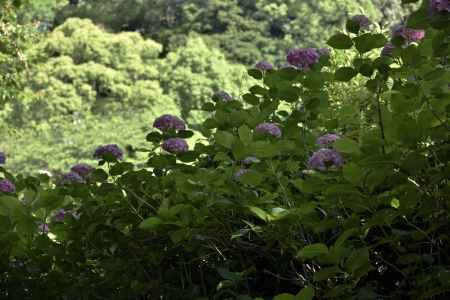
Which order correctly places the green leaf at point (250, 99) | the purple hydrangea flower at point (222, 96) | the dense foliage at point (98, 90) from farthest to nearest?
the dense foliage at point (98, 90), the purple hydrangea flower at point (222, 96), the green leaf at point (250, 99)

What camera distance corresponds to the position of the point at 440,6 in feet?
3.75

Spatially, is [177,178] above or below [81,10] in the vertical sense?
above

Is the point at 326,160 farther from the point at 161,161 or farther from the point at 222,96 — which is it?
the point at 222,96

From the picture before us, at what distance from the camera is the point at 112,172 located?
1.74m

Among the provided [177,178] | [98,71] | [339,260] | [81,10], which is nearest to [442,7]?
[339,260]

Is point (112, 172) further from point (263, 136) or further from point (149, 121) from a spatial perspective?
point (149, 121)

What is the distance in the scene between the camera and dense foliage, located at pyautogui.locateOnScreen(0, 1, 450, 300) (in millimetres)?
1128

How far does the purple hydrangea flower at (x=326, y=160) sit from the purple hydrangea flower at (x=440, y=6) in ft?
0.99

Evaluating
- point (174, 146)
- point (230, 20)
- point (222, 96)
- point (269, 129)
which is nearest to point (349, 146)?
point (269, 129)

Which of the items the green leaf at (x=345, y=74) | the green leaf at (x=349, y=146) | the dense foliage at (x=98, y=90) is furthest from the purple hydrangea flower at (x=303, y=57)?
the dense foliage at (x=98, y=90)

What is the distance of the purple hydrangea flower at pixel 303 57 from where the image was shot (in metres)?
1.68

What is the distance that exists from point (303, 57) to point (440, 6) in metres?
0.57

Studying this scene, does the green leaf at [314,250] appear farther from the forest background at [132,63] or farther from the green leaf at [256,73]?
the forest background at [132,63]

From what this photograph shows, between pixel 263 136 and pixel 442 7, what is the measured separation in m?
0.45
